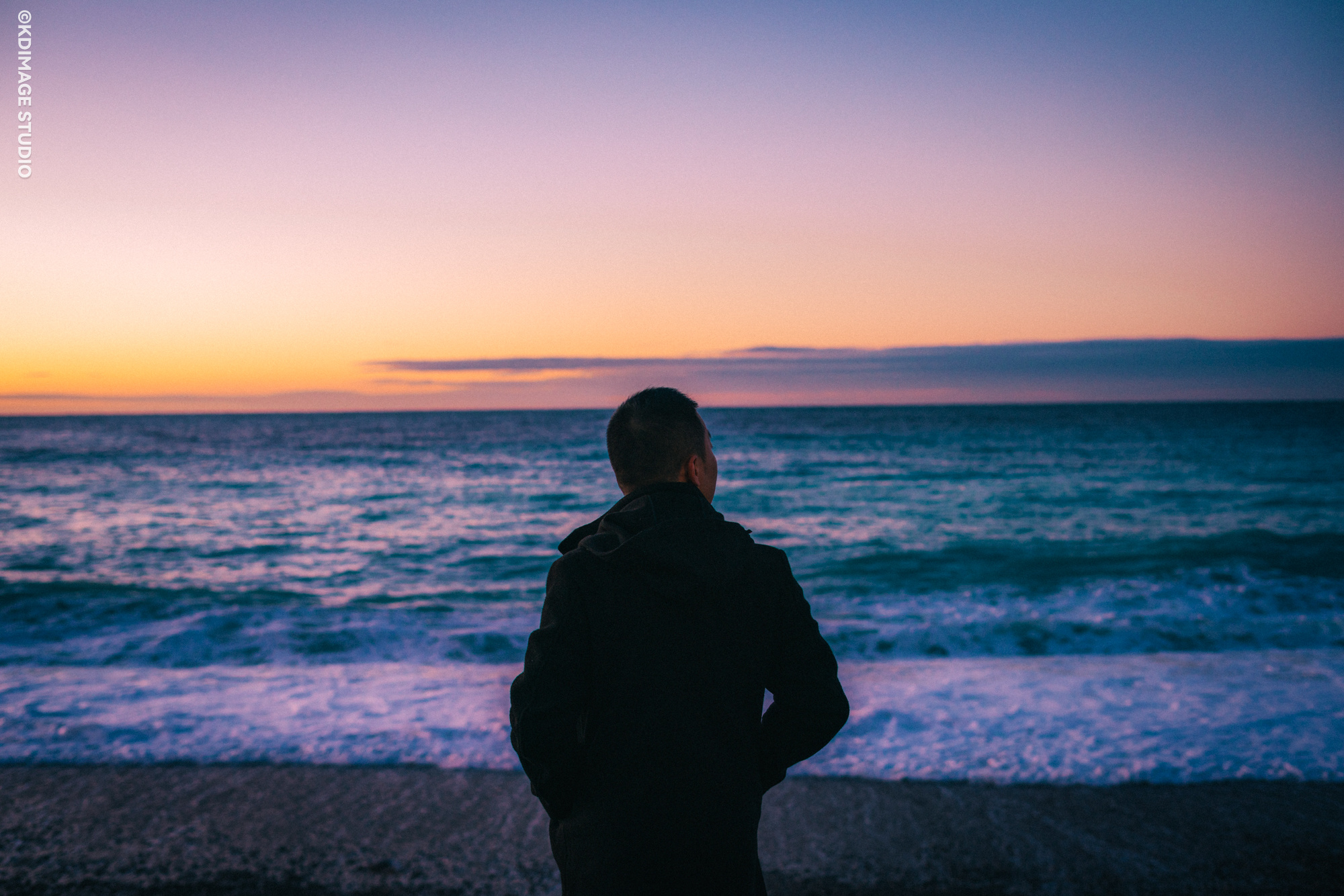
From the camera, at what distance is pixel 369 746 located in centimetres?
425

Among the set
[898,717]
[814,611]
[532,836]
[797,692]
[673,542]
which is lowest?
[814,611]

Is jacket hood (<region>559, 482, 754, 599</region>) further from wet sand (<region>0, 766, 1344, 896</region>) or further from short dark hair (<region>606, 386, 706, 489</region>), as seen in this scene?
wet sand (<region>0, 766, 1344, 896</region>)

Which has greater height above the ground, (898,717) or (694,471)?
(694,471)

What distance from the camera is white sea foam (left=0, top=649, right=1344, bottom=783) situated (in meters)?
3.96

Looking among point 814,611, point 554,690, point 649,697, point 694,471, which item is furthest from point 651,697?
point 814,611

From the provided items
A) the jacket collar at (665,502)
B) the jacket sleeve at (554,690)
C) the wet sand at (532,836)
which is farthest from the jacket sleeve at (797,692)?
the wet sand at (532,836)

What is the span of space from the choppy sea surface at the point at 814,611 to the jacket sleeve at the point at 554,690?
283 centimetres

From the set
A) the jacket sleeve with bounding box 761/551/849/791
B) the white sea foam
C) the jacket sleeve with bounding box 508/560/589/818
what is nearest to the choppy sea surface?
the white sea foam

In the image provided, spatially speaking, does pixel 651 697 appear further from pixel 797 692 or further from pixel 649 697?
pixel 797 692

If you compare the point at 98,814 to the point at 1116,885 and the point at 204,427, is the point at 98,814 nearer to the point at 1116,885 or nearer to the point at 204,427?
the point at 1116,885

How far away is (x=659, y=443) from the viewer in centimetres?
154

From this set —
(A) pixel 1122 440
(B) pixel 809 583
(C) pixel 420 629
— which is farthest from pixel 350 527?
(A) pixel 1122 440

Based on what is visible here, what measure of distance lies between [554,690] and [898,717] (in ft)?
12.7

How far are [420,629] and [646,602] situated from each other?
774 centimetres
